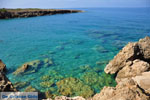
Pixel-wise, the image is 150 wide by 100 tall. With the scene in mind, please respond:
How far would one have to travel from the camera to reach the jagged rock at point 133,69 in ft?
32.8

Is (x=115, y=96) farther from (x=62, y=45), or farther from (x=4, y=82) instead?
(x=62, y=45)

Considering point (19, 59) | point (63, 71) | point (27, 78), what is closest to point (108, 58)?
point (63, 71)

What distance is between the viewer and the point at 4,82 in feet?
20.9

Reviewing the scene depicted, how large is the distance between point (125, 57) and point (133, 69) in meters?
1.36

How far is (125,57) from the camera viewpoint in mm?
11219

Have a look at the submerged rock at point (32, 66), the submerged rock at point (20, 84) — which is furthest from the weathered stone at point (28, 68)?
the submerged rock at point (20, 84)

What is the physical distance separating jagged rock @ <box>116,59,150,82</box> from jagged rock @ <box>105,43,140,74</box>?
518 millimetres

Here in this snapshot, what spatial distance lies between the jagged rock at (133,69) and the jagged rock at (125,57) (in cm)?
52

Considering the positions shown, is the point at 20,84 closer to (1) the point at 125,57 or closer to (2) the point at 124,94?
(2) the point at 124,94

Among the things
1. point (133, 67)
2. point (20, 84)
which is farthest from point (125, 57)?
point (20, 84)

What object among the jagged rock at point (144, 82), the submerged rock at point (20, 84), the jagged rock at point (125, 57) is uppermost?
the jagged rock at point (125, 57)

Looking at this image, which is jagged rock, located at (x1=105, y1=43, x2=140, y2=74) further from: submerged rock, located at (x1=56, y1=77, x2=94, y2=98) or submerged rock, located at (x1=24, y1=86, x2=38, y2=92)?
submerged rock, located at (x1=24, y1=86, x2=38, y2=92)

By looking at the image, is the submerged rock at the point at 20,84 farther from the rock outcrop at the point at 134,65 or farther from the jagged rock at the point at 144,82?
the jagged rock at the point at 144,82

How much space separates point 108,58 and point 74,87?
24.3ft
